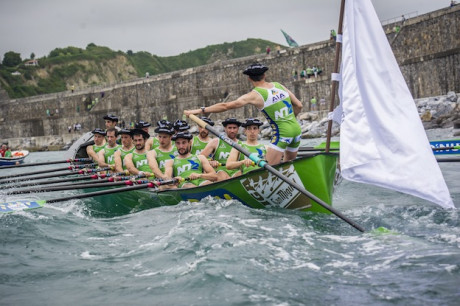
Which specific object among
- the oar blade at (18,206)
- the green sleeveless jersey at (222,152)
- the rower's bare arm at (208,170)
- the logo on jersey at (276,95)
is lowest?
the oar blade at (18,206)

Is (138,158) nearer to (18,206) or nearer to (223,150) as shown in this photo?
(223,150)

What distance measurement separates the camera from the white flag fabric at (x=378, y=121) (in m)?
5.12

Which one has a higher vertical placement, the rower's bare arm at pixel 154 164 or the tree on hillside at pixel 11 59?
the tree on hillside at pixel 11 59

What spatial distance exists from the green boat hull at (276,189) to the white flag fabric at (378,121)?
44.4 inches

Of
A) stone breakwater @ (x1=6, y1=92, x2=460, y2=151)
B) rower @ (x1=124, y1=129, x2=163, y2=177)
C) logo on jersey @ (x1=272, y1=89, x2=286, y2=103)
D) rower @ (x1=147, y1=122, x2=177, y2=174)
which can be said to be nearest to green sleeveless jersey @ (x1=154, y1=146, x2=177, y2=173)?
rower @ (x1=147, y1=122, x2=177, y2=174)

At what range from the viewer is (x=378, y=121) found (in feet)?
17.7

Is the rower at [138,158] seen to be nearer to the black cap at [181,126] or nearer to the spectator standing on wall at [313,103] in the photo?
the black cap at [181,126]

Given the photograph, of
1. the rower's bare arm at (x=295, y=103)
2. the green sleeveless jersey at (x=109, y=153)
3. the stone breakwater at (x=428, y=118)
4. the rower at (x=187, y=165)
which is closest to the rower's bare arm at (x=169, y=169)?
the rower at (x=187, y=165)

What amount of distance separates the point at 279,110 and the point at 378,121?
Answer: 236 cm

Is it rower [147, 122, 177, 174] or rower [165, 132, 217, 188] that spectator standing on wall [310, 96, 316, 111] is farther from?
rower [165, 132, 217, 188]

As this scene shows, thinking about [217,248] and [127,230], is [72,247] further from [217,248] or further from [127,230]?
[217,248]

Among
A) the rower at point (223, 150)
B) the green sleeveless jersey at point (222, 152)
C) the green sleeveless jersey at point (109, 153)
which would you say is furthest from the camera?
the green sleeveless jersey at point (109, 153)

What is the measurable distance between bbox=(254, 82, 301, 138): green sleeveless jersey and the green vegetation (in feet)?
285

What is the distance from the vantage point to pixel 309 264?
483 cm
